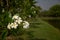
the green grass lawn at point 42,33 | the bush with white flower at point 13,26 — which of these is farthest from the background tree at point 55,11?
the bush with white flower at point 13,26

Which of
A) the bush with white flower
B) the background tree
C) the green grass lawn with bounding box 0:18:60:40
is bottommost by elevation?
the bush with white flower

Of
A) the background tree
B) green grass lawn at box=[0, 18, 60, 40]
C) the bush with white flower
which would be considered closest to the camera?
the bush with white flower

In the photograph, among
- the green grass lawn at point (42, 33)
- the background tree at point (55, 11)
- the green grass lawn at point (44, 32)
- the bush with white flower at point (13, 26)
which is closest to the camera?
the bush with white flower at point (13, 26)

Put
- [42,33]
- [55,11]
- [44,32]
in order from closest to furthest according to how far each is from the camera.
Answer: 1. [42,33]
2. [44,32]
3. [55,11]

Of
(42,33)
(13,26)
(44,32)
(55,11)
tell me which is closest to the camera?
(13,26)

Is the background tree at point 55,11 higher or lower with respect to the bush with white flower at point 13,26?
higher

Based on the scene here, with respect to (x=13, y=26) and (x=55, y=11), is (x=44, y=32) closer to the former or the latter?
(x=55, y=11)

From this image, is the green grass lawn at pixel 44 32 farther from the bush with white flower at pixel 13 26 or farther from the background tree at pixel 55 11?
the bush with white flower at pixel 13 26

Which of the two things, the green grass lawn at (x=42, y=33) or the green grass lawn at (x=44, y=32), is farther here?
the green grass lawn at (x=44, y=32)

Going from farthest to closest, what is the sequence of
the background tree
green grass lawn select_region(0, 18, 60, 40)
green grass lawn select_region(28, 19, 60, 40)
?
the background tree < green grass lawn select_region(28, 19, 60, 40) < green grass lawn select_region(0, 18, 60, 40)

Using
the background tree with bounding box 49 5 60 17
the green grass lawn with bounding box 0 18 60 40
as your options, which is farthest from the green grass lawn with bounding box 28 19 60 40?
the background tree with bounding box 49 5 60 17

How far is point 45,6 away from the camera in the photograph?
6000mm

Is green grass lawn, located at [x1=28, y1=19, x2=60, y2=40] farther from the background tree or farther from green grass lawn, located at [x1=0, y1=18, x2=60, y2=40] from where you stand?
the background tree

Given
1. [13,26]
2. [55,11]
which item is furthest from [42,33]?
[13,26]
